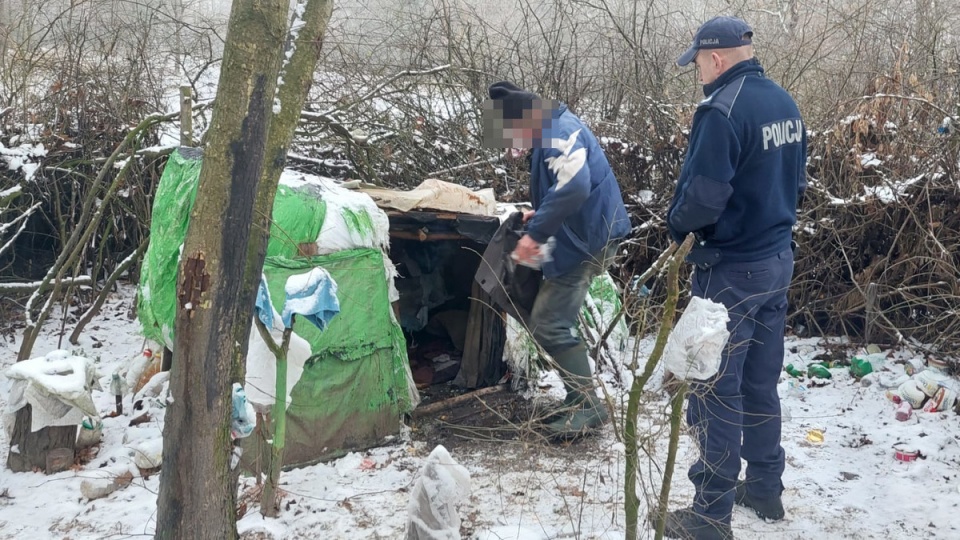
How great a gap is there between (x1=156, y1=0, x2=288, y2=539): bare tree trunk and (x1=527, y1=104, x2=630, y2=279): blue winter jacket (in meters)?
1.86

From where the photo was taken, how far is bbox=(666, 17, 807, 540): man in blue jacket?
298 centimetres

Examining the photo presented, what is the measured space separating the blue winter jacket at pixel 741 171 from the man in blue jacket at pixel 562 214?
814 millimetres

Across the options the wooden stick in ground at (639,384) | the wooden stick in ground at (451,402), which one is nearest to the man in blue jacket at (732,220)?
the wooden stick in ground at (639,384)

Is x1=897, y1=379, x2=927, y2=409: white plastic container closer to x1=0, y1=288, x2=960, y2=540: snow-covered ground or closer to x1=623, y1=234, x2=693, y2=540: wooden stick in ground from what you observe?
x1=0, y1=288, x2=960, y2=540: snow-covered ground

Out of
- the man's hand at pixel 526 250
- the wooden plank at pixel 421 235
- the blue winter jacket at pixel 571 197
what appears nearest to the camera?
the blue winter jacket at pixel 571 197

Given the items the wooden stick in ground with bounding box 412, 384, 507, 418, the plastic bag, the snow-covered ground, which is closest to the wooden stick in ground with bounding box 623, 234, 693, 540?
the plastic bag

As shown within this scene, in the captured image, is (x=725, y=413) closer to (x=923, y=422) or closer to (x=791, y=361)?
(x=923, y=422)

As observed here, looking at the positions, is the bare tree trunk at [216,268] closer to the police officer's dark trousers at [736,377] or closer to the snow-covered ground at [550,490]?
the snow-covered ground at [550,490]

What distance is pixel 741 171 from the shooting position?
10.1ft

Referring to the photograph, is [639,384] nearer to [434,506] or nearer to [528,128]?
[434,506]

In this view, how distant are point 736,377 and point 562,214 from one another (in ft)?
4.21

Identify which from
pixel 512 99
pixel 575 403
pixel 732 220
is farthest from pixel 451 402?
pixel 732 220

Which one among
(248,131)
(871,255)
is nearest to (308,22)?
(248,131)

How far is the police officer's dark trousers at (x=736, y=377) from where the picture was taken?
10.0 feet
